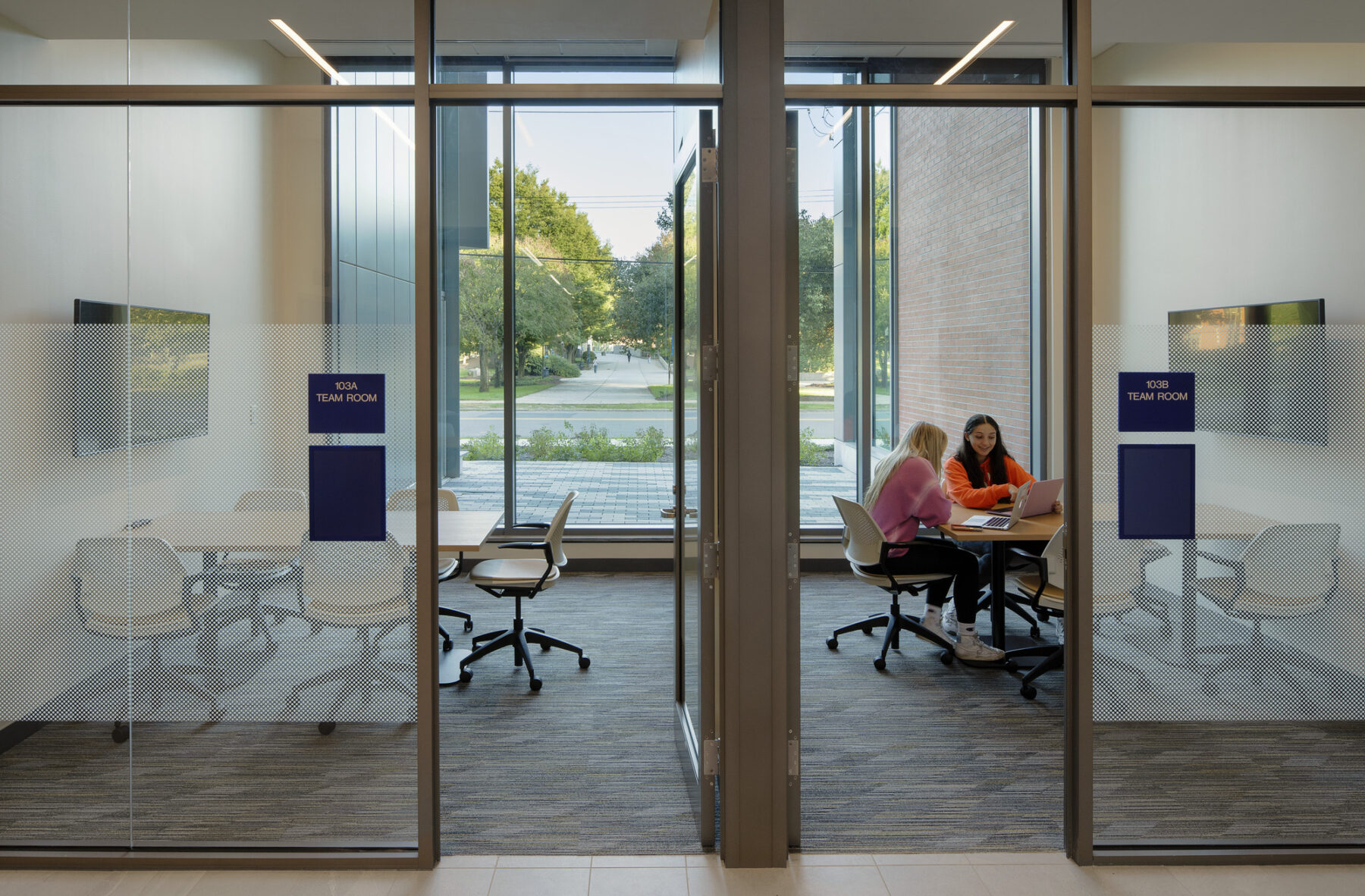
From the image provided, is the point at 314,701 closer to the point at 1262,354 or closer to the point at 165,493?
the point at 165,493

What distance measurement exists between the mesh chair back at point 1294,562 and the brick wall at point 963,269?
295 cm

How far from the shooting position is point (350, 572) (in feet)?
8.52

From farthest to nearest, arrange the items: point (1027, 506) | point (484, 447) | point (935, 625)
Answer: point (484, 447), point (935, 625), point (1027, 506)

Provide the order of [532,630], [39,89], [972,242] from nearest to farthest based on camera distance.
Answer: [39,89] → [532,630] → [972,242]

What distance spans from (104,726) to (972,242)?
18.4 ft

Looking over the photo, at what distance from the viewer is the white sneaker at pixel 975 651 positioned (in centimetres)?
439

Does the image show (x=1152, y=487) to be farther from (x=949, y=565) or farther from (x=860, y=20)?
(x=949, y=565)

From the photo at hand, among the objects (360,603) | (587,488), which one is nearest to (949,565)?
(587,488)

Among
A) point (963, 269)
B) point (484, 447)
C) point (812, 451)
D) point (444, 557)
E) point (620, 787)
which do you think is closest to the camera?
point (620, 787)

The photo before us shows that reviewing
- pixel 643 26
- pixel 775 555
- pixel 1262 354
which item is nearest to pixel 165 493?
pixel 775 555

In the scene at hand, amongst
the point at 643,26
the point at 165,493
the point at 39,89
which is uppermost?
the point at 643,26

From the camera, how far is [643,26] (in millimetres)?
2791

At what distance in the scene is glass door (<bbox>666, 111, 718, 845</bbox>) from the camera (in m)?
2.69

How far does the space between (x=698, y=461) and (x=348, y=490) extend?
3.72 feet
